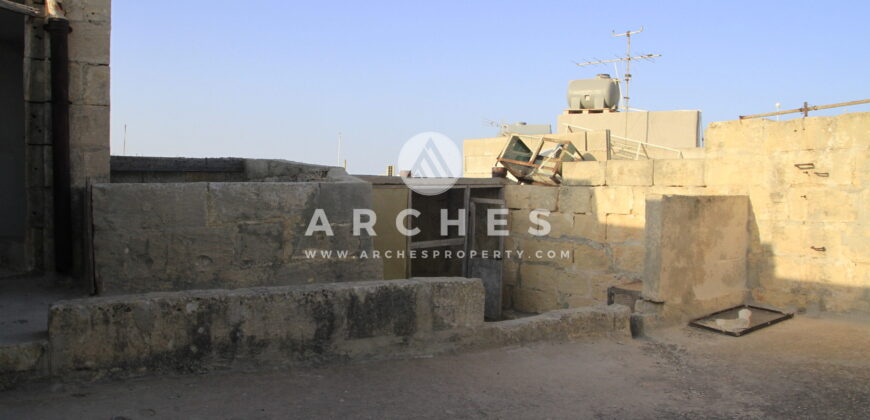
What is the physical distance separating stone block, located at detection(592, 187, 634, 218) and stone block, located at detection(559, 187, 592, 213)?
0.11 m

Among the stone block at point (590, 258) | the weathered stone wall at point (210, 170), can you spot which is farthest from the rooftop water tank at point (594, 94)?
the weathered stone wall at point (210, 170)

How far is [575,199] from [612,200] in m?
0.64

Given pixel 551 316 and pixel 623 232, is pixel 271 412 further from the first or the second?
pixel 623 232

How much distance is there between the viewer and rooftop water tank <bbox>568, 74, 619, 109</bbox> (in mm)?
16234

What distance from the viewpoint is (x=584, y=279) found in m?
8.27

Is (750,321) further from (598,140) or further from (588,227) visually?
(598,140)

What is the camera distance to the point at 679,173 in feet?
23.3

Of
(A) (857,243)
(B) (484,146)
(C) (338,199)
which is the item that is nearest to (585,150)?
(B) (484,146)

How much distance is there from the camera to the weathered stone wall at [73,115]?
4.31 metres

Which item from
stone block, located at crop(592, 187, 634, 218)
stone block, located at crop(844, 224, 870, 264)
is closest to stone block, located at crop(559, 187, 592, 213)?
stone block, located at crop(592, 187, 634, 218)

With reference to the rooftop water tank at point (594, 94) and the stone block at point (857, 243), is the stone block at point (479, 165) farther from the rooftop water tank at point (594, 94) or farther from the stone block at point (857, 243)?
the stone block at point (857, 243)

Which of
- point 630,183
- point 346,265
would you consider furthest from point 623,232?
point 346,265

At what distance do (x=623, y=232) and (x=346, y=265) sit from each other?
4.55 meters

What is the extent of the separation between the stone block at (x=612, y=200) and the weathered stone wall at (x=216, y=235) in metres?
4.52
